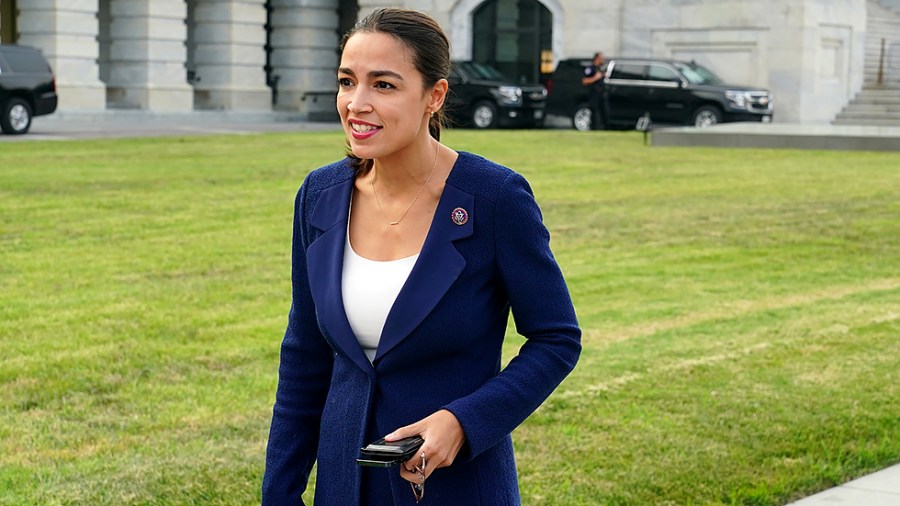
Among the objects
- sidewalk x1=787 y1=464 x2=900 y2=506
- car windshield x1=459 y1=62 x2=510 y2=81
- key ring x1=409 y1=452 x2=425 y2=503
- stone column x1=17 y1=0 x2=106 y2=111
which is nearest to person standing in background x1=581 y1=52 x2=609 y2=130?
car windshield x1=459 y1=62 x2=510 y2=81

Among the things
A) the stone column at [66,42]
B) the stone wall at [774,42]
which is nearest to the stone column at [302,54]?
the stone column at [66,42]

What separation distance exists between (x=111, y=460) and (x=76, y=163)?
13.8 m

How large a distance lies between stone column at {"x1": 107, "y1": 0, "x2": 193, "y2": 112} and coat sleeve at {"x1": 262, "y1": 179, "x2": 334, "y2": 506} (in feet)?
117

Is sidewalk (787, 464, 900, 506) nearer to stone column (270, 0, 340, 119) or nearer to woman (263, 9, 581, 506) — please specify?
woman (263, 9, 581, 506)

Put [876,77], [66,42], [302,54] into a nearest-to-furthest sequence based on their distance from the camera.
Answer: [66,42] < [876,77] < [302,54]

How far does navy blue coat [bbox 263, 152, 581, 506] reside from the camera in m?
2.86

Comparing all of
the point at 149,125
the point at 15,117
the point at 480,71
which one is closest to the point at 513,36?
the point at 480,71

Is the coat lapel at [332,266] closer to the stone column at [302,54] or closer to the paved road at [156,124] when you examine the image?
the paved road at [156,124]

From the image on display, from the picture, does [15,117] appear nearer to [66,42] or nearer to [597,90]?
[66,42]

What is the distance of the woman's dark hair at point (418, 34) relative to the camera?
Result: 2.89 m

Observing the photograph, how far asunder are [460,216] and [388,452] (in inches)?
19.6

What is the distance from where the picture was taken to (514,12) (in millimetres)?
41562

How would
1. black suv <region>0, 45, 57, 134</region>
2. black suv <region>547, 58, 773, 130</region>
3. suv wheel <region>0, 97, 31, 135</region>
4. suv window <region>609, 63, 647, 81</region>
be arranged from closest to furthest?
suv wheel <region>0, 97, 31, 135</region>
black suv <region>0, 45, 57, 134</region>
black suv <region>547, 58, 773, 130</region>
suv window <region>609, 63, 647, 81</region>

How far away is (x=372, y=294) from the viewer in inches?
115
